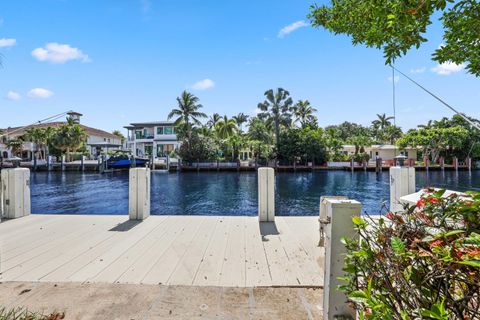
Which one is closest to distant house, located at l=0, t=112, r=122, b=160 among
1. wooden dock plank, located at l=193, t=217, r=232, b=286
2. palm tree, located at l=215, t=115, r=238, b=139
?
palm tree, located at l=215, t=115, r=238, b=139

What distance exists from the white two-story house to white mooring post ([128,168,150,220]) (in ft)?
129

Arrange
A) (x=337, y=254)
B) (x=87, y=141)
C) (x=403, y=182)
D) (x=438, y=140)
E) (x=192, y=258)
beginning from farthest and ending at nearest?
(x=87, y=141) < (x=438, y=140) < (x=403, y=182) < (x=192, y=258) < (x=337, y=254)

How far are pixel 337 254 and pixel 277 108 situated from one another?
124ft

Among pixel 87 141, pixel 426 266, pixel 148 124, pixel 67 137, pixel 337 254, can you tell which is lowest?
pixel 337 254

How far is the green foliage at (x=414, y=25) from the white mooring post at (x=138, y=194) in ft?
14.3

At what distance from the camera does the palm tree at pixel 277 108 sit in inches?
1497

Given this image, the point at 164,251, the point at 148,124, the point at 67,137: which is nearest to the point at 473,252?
the point at 164,251

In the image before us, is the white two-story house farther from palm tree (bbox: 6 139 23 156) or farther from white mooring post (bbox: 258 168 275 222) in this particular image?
white mooring post (bbox: 258 168 275 222)

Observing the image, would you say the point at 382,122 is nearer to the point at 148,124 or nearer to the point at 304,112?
the point at 304,112

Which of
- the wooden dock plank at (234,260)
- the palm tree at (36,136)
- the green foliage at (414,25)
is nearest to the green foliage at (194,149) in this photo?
the palm tree at (36,136)

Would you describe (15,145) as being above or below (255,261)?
above

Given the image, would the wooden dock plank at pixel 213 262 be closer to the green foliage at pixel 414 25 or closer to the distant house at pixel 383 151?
the green foliage at pixel 414 25

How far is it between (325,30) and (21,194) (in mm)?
6356

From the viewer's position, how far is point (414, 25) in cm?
222
